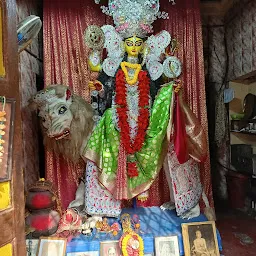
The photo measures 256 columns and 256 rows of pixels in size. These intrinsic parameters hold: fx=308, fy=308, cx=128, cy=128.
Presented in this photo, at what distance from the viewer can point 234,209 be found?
4.12m

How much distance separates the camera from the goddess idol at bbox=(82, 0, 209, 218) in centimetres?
309

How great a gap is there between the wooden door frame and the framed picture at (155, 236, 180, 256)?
4.14ft

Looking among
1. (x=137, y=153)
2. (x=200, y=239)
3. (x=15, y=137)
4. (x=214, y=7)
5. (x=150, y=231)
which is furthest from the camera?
(x=214, y=7)

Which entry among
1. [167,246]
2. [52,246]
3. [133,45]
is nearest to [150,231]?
[167,246]

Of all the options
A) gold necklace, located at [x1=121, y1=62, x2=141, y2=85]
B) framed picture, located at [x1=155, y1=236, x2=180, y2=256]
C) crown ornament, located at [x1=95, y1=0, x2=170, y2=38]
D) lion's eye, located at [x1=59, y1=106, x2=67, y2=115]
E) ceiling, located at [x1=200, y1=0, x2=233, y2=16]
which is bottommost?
framed picture, located at [x1=155, y1=236, x2=180, y2=256]

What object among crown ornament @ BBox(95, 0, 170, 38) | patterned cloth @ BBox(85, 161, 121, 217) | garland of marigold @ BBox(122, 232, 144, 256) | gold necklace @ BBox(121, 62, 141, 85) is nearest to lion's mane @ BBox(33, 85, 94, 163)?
patterned cloth @ BBox(85, 161, 121, 217)

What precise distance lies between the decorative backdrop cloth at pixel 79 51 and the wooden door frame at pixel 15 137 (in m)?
1.61

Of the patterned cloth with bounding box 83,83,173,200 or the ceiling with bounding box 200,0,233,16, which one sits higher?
the ceiling with bounding box 200,0,233,16

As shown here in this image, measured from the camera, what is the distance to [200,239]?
2.76m

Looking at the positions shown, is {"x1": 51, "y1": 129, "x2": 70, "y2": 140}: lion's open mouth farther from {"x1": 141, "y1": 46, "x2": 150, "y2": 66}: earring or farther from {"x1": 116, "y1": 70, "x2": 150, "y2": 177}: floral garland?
{"x1": 141, "y1": 46, "x2": 150, "y2": 66}: earring

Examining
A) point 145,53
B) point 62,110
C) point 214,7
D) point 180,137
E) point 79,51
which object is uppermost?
point 214,7

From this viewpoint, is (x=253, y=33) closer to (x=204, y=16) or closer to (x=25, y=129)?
(x=204, y=16)

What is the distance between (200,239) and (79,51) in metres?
2.44

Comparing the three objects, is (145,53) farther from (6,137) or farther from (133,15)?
(6,137)
